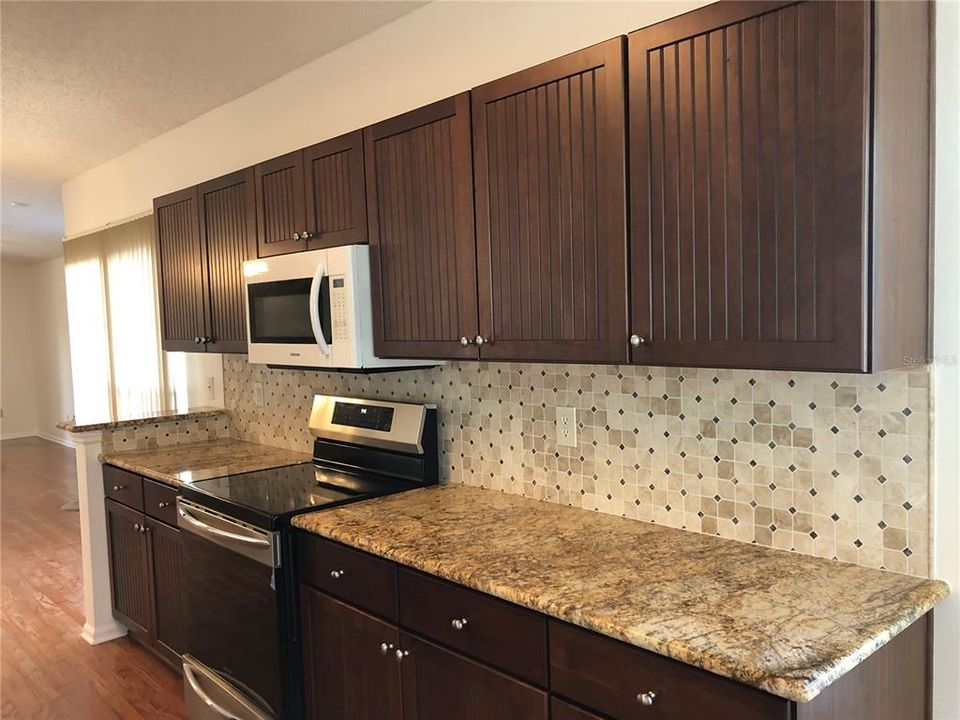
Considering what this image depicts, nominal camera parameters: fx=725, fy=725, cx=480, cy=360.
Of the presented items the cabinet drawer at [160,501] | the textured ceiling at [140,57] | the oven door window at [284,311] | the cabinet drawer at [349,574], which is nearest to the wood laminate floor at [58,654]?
the cabinet drawer at [160,501]

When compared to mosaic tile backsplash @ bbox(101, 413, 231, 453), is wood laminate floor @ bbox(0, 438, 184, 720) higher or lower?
lower

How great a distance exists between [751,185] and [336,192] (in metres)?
1.52

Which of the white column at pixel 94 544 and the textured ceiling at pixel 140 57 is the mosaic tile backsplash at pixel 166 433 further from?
A: the textured ceiling at pixel 140 57

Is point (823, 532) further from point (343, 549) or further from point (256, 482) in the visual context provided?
point (256, 482)

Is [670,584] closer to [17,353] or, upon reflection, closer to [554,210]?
[554,210]

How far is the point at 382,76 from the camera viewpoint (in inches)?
109

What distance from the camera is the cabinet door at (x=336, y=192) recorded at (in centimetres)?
242

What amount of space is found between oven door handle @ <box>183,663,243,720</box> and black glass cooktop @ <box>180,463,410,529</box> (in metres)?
0.70

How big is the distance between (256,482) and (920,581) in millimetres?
2167

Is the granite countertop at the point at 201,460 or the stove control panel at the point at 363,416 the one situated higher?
the stove control panel at the point at 363,416

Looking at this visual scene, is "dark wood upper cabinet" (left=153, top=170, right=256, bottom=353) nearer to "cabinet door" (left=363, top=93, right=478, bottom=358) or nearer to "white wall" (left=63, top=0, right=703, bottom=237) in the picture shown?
"white wall" (left=63, top=0, right=703, bottom=237)

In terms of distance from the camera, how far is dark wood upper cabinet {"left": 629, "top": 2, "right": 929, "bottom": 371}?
1301mm

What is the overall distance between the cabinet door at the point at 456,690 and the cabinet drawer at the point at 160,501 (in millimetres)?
1519

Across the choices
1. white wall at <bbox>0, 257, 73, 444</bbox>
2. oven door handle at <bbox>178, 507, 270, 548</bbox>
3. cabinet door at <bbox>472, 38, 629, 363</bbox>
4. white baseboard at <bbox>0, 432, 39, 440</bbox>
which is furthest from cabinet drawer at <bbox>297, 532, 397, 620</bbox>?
white baseboard at <bbox>0, 432, 39, 440</bbox>
